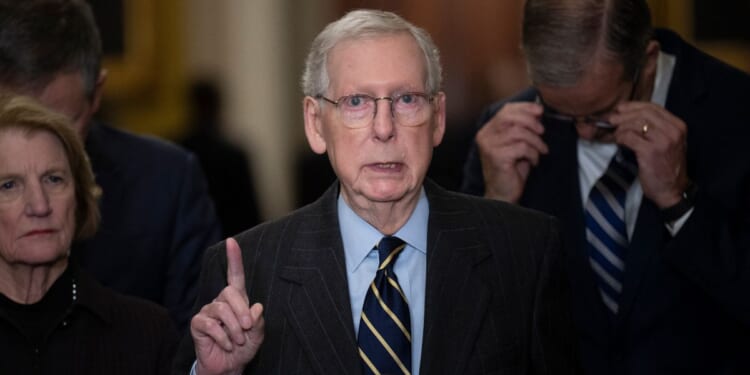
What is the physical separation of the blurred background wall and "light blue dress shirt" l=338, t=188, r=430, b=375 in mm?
4551

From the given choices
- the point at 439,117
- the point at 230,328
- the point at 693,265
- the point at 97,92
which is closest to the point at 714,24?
the point at 693,265

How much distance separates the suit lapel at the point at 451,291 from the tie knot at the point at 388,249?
0.24ft

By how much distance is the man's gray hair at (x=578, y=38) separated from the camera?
4.14 m

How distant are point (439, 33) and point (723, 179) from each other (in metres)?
5.44

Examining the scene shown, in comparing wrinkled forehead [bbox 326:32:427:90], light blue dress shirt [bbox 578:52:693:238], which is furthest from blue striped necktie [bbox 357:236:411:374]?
light blue dress shirt [bbox 578:52:693:238]

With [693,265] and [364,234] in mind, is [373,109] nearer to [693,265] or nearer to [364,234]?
[364,234]

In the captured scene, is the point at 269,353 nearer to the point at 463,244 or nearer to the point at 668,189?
the point at 463,244

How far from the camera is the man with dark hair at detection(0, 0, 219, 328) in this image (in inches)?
169

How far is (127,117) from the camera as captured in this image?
8.63 metres

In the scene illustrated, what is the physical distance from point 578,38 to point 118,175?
148 centimetres

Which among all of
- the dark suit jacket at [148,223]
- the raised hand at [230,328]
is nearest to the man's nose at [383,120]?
the raised hand at [230,328]

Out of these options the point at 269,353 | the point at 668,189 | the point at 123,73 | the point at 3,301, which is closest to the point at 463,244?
the point at 269,353

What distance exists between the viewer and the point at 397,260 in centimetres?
352

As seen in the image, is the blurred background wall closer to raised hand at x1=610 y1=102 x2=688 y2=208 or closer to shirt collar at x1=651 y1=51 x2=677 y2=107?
shirt collar at x1=651 y1=51 x2=677 y2=107
